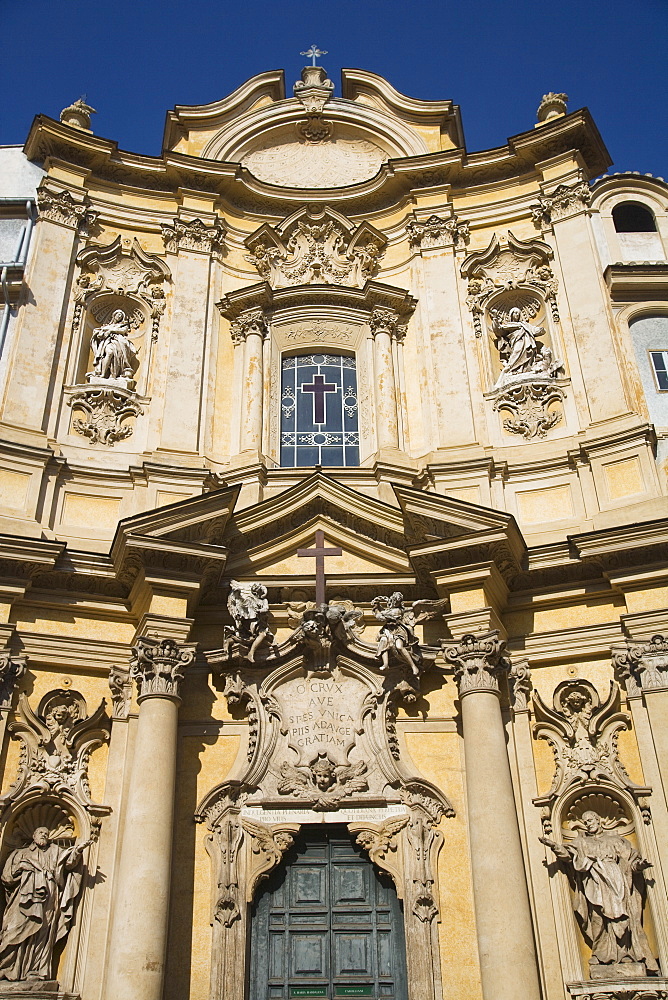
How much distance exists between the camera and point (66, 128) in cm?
1434

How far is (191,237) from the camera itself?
1444cm

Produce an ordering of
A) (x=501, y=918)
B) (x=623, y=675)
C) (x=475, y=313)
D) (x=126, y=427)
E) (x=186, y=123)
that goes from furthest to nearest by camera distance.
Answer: (x=186, y=123) < (x=475, y=313) < (x=126, y=427) < (x=623, y=675) < (x=501, y=918)

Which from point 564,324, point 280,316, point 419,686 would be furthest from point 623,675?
point 280,316

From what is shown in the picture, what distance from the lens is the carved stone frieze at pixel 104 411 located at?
1249 cm

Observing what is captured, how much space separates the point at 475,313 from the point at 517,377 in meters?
1.35

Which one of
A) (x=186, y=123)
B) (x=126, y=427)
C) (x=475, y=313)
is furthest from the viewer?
(x=186, y=123)

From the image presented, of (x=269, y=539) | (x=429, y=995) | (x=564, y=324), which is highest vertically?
(x=564, y=324)

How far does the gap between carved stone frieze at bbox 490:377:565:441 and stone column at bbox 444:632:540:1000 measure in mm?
3263

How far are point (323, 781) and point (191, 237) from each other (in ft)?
26.9

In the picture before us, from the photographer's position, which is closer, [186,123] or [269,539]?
[269,539]

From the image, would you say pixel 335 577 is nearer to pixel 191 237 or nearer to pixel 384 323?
pixel 384 323

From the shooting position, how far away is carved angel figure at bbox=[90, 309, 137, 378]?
13102 millimetres

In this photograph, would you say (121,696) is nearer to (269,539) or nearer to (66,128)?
(269,539)

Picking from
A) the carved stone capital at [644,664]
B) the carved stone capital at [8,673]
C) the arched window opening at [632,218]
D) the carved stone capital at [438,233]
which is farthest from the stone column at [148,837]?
the arched window opening at [632,218]
